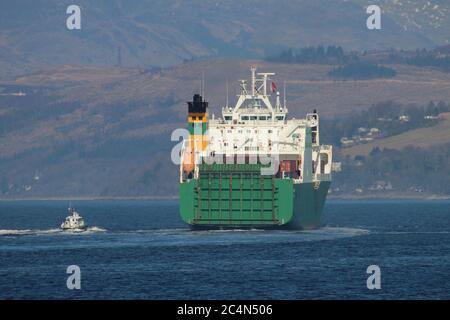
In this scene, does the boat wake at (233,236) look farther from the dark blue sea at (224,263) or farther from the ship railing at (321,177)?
the ship railing at (321,177)

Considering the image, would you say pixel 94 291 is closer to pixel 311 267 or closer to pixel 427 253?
pixel 311 267

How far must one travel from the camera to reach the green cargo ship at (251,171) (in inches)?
4973

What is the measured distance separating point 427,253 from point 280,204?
60.5 feet

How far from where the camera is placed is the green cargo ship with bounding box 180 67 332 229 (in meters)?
126

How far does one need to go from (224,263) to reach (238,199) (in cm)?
2712

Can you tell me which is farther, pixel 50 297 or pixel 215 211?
pixel 215 211

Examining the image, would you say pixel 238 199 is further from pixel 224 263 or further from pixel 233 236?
pixel 224 263

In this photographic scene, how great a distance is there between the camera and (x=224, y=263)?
99.5 m

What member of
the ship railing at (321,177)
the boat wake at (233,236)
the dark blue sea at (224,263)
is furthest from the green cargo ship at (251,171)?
the dark blue sea at (224,263)

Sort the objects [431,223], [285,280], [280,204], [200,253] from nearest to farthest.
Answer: [285,280]
[200,253]
[280,204]
[431,223]

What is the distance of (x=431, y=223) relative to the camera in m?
171

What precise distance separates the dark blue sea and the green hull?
1238 mm

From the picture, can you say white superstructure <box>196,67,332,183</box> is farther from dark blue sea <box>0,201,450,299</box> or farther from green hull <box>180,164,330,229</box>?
dark blue sea <box>0,201,450,299</box>
